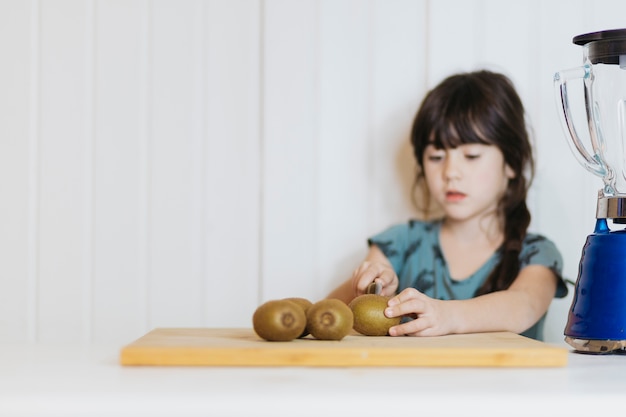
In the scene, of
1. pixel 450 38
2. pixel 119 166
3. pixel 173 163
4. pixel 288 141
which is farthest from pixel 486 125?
pixel 119 166

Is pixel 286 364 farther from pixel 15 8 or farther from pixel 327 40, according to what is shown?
pixel 15 8

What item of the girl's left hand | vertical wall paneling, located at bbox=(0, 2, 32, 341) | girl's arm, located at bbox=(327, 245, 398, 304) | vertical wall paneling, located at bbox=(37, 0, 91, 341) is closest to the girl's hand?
girl's arm, located at bbox=(327, 245, 398, 304)

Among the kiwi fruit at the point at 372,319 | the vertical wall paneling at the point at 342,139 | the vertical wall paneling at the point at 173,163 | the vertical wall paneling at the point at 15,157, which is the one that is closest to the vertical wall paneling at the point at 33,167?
the vertical wall paneling at the point at 15,157

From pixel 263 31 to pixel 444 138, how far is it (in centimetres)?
43

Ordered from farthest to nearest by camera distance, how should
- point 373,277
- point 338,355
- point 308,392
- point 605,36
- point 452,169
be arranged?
point 452,169 < point 373,277 < point 605,36 < point 338,355 < point 308,392

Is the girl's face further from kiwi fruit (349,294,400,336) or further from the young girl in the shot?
kiwi fruit (349,294,400,336)

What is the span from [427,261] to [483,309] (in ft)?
1.48

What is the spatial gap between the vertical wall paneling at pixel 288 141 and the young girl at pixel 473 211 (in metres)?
0.14

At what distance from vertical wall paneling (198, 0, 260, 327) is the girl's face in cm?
36

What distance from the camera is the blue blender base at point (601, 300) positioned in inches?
43.7

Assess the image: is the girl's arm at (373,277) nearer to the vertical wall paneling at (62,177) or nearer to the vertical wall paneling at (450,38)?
the vertical wall paneling at (450,38)

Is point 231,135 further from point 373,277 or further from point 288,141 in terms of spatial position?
point 373,277

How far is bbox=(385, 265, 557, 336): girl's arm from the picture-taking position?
1150 millimetres

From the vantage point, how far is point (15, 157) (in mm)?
1803
